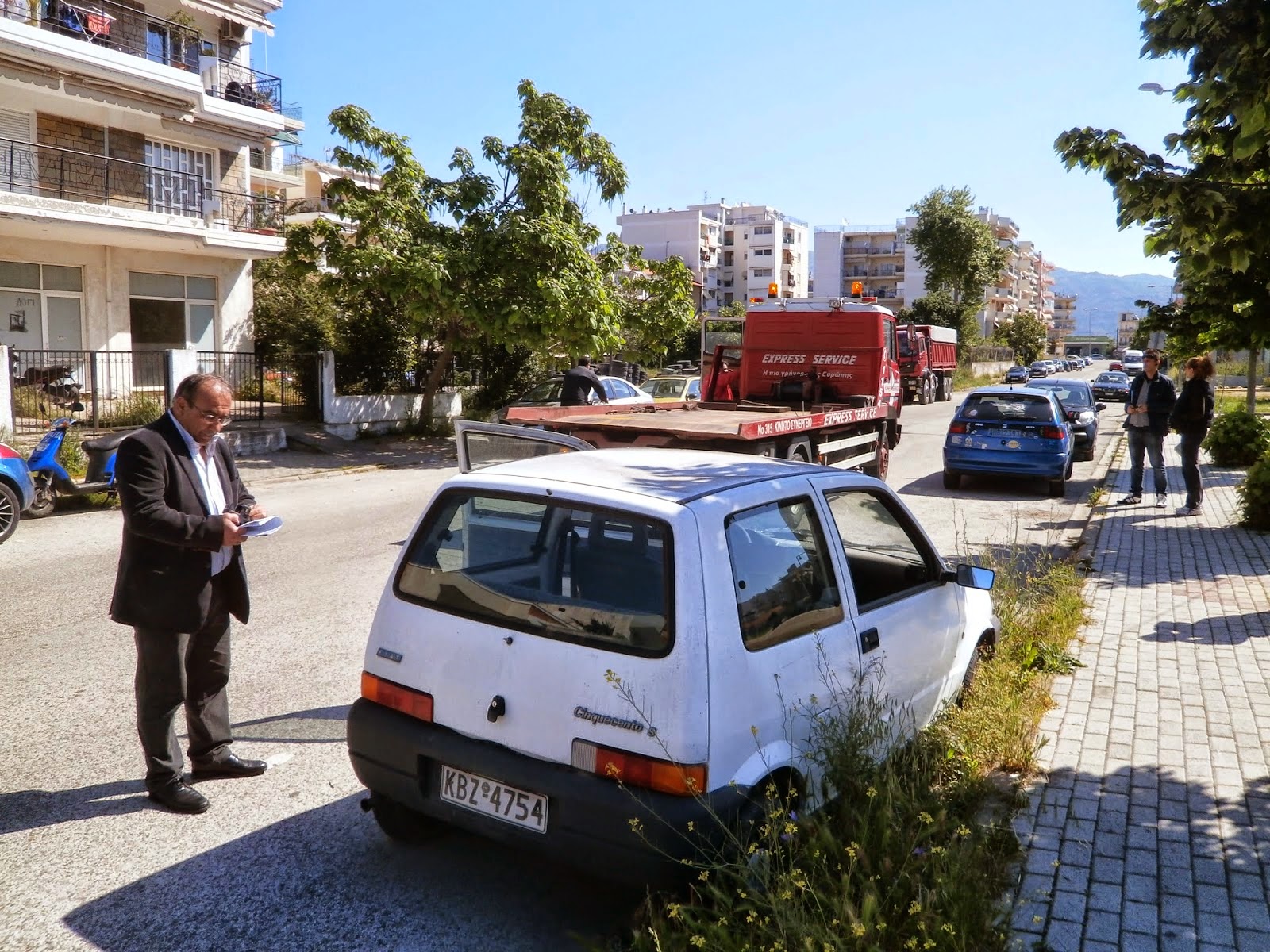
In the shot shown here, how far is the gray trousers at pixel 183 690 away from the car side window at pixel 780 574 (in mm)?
2410

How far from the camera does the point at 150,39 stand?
936 inches

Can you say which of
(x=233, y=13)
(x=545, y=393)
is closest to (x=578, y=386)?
(x=545, y=393)

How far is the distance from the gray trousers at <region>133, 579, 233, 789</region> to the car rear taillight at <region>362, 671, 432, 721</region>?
104 cm

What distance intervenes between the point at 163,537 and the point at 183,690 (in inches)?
Result: 27.8

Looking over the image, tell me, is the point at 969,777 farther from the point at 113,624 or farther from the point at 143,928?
the point at 113,624

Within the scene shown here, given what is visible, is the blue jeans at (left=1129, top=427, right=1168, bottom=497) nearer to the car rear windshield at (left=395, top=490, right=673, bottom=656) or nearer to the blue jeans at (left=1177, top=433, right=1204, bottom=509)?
the blue jeans at (left=1177, top=433, right=1204, bottom=509)

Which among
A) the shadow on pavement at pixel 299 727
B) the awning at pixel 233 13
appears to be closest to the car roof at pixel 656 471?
the shadow on pavement at pixel 299 727

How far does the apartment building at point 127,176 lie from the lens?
19578 millimetres

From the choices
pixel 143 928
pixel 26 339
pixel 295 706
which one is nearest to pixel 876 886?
pixel 143 928

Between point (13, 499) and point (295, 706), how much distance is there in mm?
6548

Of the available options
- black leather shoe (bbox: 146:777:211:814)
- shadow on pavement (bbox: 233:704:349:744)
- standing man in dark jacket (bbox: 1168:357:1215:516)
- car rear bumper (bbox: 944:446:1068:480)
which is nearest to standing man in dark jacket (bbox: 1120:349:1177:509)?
standing man in dark jacket (bbox: 1168:357:1215:516)

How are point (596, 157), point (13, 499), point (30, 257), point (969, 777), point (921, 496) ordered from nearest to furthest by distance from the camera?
point (969, 777), point (13, 499), point (921, 496), point (30, 257), point (596, 157)

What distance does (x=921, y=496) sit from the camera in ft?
46.7

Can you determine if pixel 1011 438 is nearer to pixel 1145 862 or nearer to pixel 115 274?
pixel 1145 862
